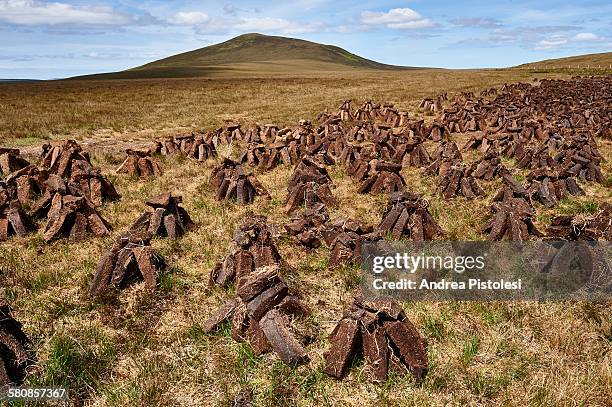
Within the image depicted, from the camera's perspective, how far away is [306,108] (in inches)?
1410

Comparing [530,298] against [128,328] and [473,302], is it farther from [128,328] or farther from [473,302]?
[128,328]

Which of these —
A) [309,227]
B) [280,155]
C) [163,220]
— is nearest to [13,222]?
[163,220]

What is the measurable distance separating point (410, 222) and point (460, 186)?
12.2 ft

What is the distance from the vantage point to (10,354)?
527cm

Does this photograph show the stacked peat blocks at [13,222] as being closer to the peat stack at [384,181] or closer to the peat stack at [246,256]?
the peat stack at [246,256]

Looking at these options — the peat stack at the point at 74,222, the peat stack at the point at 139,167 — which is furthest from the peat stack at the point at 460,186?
the peat stack at the point at 139,167

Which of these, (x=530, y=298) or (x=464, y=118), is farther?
(x=464, y=118)

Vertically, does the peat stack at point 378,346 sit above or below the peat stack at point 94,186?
below

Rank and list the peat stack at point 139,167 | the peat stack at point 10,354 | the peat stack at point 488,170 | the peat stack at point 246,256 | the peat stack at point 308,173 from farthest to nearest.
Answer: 1. the peat stack at point 139,167
2. the peat stack at point 488,170
3. the peat stack at point 308,173
4. the peat stack at point 246,256
5. the peat stack at point 10,354

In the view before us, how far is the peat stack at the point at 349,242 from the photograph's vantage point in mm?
8070

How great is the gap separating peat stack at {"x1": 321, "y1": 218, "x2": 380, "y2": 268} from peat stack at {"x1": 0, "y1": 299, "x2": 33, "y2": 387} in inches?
193

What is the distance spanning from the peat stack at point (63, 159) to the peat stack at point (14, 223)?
12.6 feet

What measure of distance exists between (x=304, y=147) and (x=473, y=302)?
462 inches

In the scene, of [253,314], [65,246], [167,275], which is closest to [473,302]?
[253,314]
